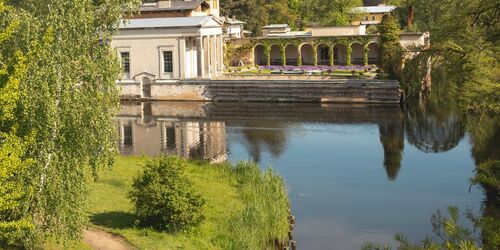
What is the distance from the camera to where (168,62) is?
179 feet

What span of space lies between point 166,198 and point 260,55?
55977 millimetres

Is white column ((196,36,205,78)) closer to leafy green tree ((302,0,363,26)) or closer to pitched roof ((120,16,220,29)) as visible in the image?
pitched roof ((120,16,220,29))

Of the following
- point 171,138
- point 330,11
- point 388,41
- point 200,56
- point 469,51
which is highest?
point 330,11

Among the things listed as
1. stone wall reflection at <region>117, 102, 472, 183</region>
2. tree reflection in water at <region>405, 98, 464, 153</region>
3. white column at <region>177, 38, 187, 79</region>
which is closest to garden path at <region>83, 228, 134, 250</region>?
stone wall reflection at <region>117, 102, 472, 183</region>

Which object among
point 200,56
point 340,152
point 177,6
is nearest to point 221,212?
point 340,152

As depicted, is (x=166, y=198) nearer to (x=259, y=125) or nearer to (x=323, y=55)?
(x=259, y=125)

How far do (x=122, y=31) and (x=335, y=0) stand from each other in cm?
3753

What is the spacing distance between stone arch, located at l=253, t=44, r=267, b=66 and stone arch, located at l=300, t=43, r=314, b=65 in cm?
421

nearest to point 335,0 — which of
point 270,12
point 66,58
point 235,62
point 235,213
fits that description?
point 270,12

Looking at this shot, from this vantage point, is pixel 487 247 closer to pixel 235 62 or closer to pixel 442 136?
pixel 442 136

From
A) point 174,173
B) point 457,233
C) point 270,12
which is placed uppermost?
point 270,12

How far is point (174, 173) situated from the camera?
18.0m

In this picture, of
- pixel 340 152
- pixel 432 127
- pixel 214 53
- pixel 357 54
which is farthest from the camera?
pixel 357 54

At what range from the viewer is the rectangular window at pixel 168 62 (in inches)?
2143
